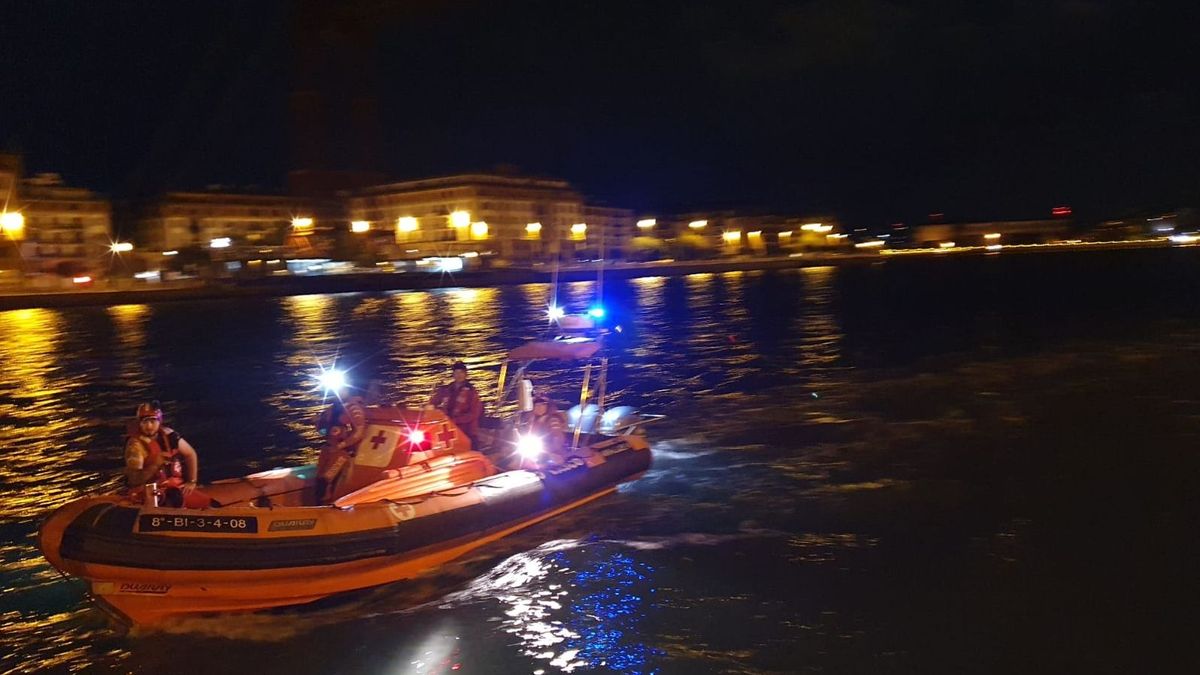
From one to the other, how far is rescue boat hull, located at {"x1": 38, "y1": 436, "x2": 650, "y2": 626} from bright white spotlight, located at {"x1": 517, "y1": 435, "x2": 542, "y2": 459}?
166cm

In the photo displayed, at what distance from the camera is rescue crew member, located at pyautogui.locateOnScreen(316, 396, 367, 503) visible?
9.91 m

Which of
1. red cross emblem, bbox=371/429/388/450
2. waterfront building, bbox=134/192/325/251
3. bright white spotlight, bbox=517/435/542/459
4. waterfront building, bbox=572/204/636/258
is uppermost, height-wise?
waterfront building, bbox=134/192/325/251

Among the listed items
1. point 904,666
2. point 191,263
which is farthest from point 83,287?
point 904,666

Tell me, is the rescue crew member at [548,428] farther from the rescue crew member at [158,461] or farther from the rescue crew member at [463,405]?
the rescue crew member at [158,461]

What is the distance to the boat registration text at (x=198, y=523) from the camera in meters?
8.12

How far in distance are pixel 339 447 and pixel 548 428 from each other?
304cm

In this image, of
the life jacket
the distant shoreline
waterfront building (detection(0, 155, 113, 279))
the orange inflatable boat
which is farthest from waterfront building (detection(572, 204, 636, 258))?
the life jacket

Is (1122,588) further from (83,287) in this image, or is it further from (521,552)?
(83,287)

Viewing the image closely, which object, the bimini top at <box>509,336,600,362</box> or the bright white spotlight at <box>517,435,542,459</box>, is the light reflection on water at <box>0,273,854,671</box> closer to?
the bright white spotlight at <box>517,435,542,459</box>

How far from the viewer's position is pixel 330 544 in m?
8.78

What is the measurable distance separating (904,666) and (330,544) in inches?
207

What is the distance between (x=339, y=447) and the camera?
10.0 metres

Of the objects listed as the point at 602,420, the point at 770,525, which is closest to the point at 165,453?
the point at 602,420

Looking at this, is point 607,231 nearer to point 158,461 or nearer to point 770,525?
point 770,525
